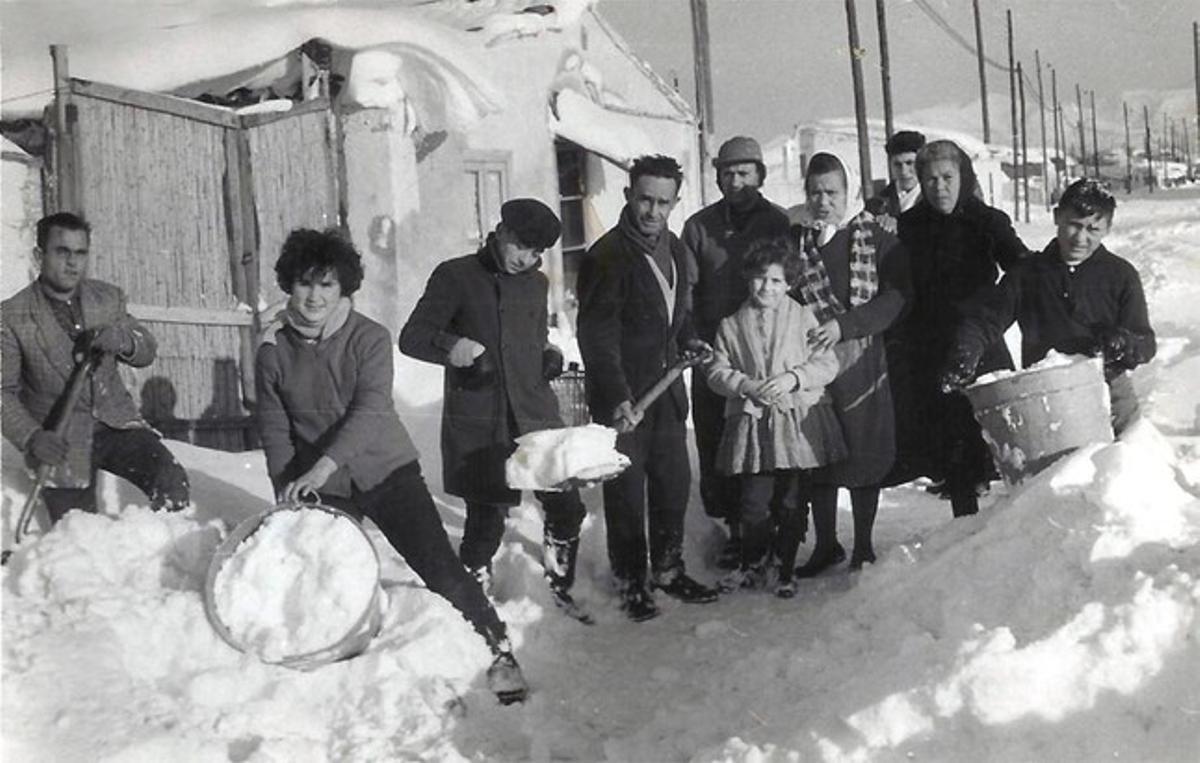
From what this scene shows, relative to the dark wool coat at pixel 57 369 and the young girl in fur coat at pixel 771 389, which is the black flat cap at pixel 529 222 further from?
the dark wool coat at pixel 57 369

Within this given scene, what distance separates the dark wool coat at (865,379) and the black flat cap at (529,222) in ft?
4.15

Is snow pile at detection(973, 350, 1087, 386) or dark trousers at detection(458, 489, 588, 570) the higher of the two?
snow pile at detection(973, 350, 1087, 386)

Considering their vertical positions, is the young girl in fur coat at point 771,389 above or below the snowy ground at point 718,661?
above

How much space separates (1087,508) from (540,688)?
6.03ft

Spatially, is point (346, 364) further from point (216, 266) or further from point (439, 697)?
point (216, 266)

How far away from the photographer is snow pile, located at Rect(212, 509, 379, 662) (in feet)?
10.8

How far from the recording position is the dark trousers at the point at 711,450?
4816mm

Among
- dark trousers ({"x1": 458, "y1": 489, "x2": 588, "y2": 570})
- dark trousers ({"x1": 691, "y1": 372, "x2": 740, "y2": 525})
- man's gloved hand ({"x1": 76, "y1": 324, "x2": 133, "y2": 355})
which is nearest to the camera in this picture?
man's gloved hand ({"x1": 76, "y1": 324, "x2": 133, "y2": 355})

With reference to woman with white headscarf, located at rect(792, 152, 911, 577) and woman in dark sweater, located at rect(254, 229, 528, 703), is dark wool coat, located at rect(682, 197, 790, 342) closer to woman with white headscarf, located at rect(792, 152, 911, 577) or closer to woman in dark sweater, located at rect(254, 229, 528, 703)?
woman with white headscarf, located at rect(792, 152, 911, 577)

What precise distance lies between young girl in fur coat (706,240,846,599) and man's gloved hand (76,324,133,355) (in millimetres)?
2165

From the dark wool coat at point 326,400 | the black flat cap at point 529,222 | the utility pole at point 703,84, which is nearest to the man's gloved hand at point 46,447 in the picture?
the dark wool coat at point 326,400

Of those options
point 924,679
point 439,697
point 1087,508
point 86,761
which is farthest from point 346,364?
point 1087,508

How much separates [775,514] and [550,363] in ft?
3.81

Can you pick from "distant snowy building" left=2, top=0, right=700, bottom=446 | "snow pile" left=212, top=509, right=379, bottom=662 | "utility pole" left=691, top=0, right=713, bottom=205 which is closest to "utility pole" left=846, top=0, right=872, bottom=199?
"utility pole" left=691, top=0, right=713, bottom=205
